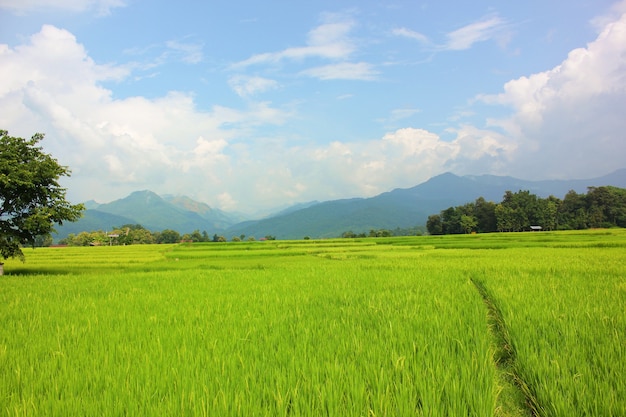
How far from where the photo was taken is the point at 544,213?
7069cm

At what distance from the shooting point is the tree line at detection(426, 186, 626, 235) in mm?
67062

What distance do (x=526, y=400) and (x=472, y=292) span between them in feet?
13.0

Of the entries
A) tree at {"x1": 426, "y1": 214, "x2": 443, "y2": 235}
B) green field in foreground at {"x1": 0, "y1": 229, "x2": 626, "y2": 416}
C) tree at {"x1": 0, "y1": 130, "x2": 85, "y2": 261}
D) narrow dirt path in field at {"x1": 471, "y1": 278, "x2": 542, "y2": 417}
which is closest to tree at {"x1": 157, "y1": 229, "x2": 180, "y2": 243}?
tree at {"x1": 426, "y1": 214, "x2": 443, "y2": 235}

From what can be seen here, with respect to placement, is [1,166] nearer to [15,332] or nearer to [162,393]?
[15,332]

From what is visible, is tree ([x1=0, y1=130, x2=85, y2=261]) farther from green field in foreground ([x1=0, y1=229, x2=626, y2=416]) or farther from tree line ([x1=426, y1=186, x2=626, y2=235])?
tree line ([x1=426, y1=186, x2=626, y2=235])

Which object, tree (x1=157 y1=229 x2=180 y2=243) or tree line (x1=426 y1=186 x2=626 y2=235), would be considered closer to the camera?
tree line (x1=426 y1=186 x2=626 y2=235)

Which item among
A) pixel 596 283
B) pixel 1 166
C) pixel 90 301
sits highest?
pixel 1 166

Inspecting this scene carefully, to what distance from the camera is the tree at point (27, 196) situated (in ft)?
43.7

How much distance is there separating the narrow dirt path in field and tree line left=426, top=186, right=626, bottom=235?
76.8m

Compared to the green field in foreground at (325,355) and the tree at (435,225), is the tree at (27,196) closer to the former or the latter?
the green field in foreground at (325,355)

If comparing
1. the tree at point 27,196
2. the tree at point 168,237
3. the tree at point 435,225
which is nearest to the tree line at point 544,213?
the tree at point 435,225

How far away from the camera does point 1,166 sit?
42.8ft

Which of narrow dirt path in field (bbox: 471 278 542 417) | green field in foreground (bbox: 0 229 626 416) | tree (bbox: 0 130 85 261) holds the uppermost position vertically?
tree (bbox: 0 130 85 261)

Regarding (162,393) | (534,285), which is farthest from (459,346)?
(534,285)
